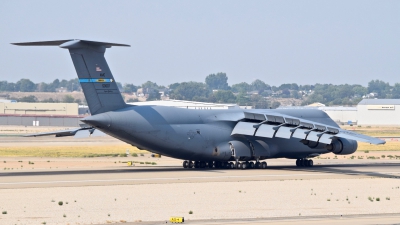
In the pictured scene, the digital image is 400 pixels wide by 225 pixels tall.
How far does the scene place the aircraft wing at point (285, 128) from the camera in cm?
3647

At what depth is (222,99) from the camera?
590 ft

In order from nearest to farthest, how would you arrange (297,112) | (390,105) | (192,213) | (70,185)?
1. (192,213)
2. (70,185)
3. (297,112)
4. (390,105)

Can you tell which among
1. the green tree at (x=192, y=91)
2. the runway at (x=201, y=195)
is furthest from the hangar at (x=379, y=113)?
the runway at (x=201, y=195)

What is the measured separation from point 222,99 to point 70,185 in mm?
151454

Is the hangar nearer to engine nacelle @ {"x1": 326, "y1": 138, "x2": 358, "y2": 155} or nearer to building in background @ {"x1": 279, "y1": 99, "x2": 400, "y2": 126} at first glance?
building in background @ {"x1": 279, "y1": 99, "x2": 400, "y2": 126}

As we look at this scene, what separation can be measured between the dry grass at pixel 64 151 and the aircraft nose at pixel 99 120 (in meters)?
19.2

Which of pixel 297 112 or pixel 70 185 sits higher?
pixel 297 112

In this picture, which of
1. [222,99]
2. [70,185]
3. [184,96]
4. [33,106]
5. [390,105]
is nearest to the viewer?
[70,185]

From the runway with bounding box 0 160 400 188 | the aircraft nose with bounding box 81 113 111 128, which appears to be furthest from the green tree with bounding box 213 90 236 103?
the aircraft nose with bounding box 81 113 111 128

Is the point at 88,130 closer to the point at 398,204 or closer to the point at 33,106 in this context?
the point at 398,204

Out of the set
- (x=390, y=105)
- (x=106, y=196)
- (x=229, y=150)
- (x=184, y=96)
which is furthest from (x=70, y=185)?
(x=184, y=96)

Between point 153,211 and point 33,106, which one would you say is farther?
point 33,106

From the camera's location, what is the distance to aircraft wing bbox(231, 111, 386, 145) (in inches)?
1436

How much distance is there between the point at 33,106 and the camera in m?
136
